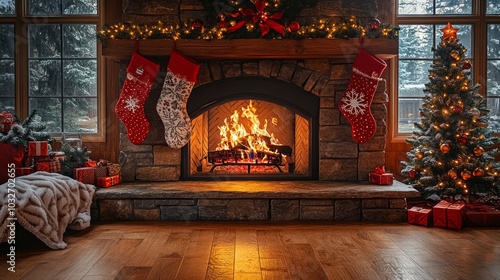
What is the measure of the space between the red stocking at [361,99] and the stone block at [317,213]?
27.8 inches

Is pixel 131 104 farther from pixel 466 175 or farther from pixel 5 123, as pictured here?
pixel 466 175

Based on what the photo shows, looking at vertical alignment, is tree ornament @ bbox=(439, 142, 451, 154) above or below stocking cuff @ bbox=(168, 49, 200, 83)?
below

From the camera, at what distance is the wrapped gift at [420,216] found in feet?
13.8

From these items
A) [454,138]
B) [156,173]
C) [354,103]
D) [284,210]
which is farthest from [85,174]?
[454,138]

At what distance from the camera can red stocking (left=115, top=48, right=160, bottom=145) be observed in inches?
180

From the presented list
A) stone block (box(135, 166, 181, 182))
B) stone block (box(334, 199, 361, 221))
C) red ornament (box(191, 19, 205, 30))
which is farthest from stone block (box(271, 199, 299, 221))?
red ornament (box(191, 19, 205, 30))

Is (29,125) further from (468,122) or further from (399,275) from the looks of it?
(468,122)

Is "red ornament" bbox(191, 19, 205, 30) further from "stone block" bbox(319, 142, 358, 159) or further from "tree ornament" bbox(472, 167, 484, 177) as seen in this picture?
"tree ornament" bbox(472, 167, 484, 177)

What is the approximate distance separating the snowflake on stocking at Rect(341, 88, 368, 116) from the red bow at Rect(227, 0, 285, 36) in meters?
0.80

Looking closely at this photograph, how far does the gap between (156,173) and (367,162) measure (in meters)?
1.95

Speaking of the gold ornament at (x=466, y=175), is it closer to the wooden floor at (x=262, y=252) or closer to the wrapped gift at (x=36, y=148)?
the wooden floor at (x=262, y=252)

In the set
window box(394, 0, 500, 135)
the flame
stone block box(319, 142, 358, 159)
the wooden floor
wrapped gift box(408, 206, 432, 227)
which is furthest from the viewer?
window box(394, 0, 500, 135)

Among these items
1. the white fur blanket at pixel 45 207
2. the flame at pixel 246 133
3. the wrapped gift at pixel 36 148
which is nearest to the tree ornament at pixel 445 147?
the flame at pixel 246 133

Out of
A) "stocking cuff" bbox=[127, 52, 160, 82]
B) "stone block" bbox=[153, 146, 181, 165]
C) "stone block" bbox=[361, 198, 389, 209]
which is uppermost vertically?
"stocking cuff" bbox=[127, 52, 160, 82]
